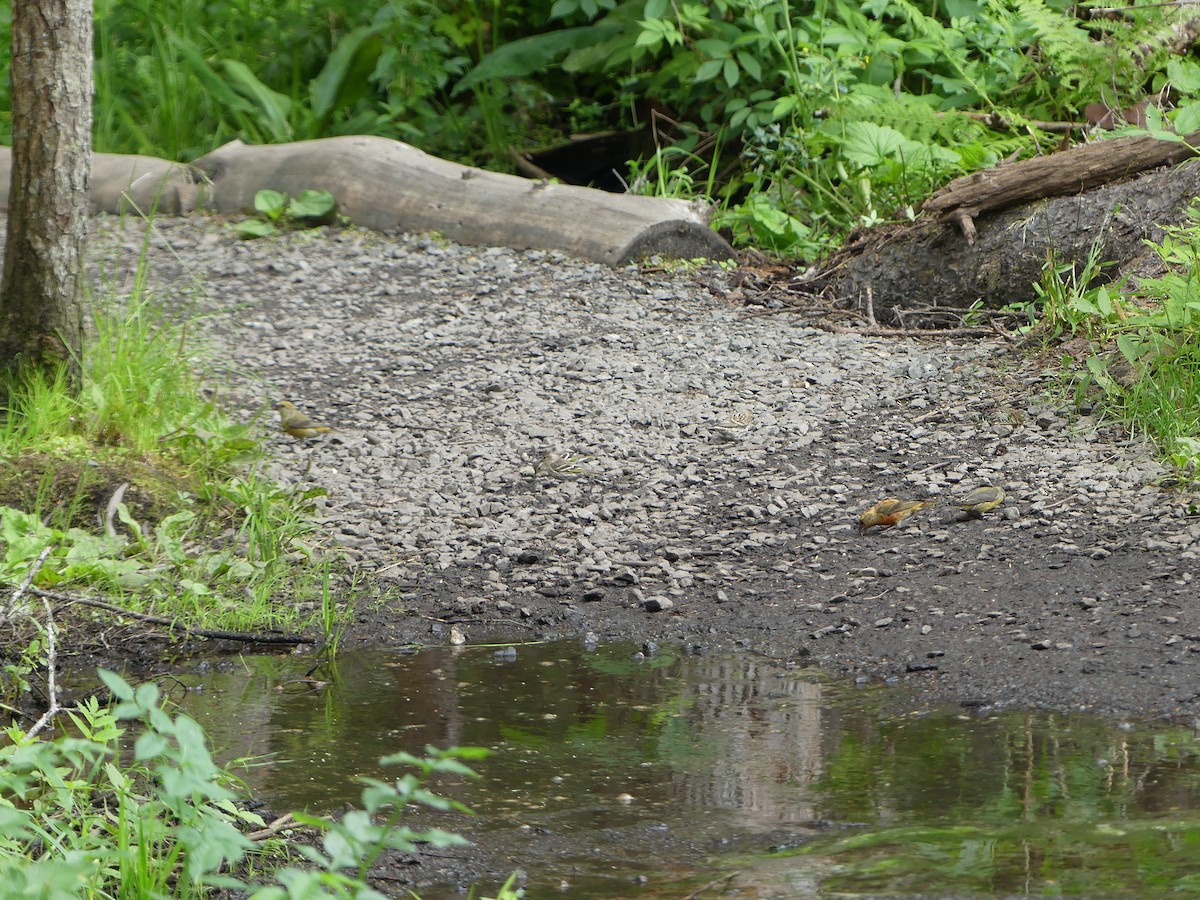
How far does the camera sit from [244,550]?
4.07 m

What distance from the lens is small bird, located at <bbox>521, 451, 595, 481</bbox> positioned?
454 cm

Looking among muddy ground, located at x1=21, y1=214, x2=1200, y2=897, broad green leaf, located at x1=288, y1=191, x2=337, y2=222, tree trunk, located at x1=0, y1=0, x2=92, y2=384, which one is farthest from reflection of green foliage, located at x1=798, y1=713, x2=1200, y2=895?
broad green leaf, located at x1=288, y1=191, x2=337, y2=222

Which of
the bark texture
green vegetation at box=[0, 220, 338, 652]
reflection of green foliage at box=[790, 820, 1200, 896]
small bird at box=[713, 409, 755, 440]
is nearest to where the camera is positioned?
reflection of green foliage at box=[790, 820, 1200, 896]

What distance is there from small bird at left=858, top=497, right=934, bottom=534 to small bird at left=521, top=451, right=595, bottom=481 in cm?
100

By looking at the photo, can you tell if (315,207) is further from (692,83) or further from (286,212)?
(692,83)

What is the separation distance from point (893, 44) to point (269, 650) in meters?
5.07

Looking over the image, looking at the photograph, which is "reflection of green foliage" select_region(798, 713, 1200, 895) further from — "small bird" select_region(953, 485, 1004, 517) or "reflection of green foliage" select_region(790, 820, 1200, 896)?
"small bird" select_region(953, 485, 1004, 517)

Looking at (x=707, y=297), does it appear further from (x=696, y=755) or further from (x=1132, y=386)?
(x=696, y=755)

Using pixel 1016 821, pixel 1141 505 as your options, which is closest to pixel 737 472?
pixel 1141 505

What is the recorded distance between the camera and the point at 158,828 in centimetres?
205

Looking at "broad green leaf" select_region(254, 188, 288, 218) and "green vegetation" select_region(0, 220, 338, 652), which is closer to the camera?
"green vegetation" select_region(0, 220, 338, 652)

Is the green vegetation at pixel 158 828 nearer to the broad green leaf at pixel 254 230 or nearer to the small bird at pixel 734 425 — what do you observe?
the small bird at pixel 734 425

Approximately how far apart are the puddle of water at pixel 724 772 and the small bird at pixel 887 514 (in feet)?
2.70

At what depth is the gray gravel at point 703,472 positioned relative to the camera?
3.46 m
